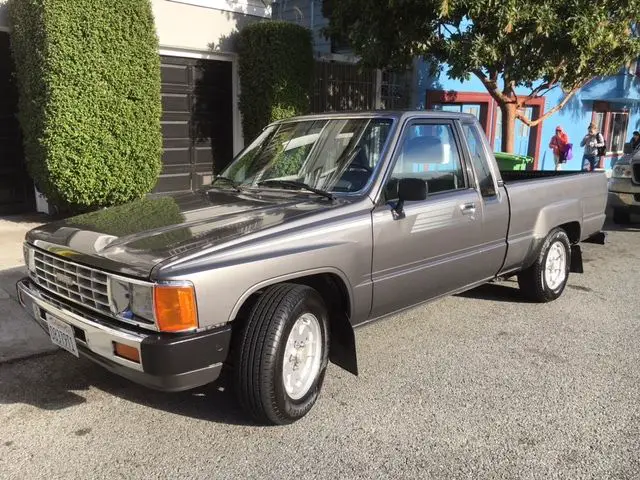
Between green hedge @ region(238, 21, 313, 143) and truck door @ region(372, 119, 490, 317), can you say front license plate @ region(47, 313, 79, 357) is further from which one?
green hedge @ region(238, 21, 313, 143)

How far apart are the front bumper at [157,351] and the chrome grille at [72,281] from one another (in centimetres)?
10

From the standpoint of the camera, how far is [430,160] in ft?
13.9

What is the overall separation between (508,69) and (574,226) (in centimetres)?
356

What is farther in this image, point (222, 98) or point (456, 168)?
point (222, 98)

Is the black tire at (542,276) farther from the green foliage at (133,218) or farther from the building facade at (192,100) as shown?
the building facade at (192,100)

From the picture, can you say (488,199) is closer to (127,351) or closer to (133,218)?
(133,218)

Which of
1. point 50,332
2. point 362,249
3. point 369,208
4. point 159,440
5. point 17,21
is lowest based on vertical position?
point 159,440

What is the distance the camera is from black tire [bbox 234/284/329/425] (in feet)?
9.87

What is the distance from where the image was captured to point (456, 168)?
4.43 metres

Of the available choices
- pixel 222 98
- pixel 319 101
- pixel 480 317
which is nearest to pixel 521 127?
pixel 319 101

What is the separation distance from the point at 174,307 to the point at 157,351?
22cm

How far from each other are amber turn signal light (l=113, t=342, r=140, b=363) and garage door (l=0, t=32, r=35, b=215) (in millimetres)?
6674

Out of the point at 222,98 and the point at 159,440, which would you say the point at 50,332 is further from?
the point at 222,98

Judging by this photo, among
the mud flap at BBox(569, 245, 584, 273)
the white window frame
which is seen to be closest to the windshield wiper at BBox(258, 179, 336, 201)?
the mud flap at BBox(569, 245, 584, 273)
